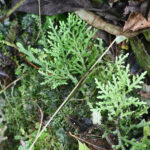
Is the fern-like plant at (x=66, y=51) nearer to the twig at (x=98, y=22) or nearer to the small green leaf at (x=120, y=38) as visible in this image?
the twig at (x=98, y=22)

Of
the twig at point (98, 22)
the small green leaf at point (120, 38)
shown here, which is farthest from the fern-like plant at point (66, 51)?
the small green leaf at point (120, 38)

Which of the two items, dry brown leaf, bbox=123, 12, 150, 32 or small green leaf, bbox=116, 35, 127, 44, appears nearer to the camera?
dry brown leaf, bbox=123, 12, 150, 32

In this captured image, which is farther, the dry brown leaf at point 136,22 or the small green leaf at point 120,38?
the small green leaf at point 120,38

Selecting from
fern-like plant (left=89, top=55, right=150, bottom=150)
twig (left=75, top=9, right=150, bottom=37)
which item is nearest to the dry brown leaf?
twig (left=75, top=9, right=150, bottom=37)

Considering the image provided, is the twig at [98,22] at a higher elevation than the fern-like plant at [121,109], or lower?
higher

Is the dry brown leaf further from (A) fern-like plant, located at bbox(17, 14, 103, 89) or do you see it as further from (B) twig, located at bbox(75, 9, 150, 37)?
(A) fern-like plant, located at bbox(17, 14, 103, 89)

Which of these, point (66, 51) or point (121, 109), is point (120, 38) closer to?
point (66, 51)

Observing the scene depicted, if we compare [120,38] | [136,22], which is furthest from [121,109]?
[136,22]
